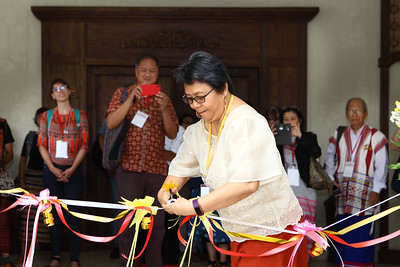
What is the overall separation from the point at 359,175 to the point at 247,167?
10.3 feet

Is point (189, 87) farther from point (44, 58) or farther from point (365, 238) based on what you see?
point (44, 58)

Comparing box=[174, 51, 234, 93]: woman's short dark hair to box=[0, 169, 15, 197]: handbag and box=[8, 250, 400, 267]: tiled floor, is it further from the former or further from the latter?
box=[8, 250, 400, 267]: tiled floor

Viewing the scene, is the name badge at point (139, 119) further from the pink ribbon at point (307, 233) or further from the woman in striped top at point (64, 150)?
the pink ribbon at point (307, 233)

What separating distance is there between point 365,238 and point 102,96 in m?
3.11

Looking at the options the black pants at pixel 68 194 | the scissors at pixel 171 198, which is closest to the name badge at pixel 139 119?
the black pants at pixel 68 194

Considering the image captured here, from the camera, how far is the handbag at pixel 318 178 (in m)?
4.69

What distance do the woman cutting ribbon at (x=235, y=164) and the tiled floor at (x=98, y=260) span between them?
3.24 m

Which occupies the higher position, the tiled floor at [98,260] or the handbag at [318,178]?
the handbag at [318,178]

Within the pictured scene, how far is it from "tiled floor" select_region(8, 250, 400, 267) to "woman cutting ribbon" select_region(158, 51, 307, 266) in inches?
127

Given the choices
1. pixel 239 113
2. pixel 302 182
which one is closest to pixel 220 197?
pixel 239 113

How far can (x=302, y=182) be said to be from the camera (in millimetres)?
4785

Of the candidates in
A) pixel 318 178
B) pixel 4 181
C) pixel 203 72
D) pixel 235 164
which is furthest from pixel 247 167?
pixel 4 181

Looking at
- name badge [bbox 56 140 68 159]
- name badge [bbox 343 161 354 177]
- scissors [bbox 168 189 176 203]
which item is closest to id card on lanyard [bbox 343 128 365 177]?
name badge [bbox 343 161 354 177]

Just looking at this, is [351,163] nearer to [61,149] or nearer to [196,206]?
[61,149]
